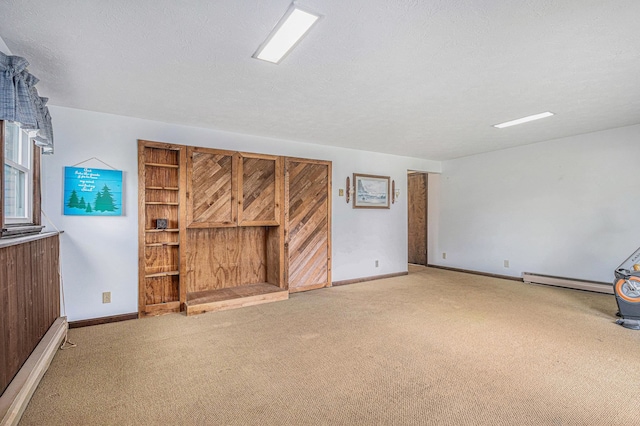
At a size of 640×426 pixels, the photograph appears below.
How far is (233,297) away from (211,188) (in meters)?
1.50

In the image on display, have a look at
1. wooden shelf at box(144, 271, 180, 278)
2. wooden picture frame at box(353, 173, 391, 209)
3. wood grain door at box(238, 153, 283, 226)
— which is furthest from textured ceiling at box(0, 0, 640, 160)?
wooden shelf at box(144, 271, 180, 278)

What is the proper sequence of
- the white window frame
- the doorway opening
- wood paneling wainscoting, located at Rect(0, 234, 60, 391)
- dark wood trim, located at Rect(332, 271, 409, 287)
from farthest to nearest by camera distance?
1. the doorway opening
2. dark wood trim, located at Rect(332, 271, 409, 287)
3. the white window frame
4. wood paneling wainscoting, located at Rect(0, 234, 60, 391)

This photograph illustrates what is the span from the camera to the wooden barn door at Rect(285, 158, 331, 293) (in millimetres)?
4945

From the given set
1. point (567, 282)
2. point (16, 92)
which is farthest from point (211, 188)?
point (567, 282)

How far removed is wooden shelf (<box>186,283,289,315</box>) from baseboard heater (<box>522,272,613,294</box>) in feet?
14.0

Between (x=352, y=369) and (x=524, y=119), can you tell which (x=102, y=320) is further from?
(x=524, y=119)

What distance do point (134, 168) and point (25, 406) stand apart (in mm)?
2523

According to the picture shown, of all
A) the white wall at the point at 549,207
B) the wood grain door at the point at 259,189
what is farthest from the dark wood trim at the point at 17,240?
the white wall at the point at 549,207

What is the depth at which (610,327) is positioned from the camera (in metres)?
3.37

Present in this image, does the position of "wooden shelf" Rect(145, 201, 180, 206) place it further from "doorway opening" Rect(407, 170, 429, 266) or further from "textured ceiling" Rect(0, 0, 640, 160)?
"doorway opening" Rect(407, 170, 429, 266)

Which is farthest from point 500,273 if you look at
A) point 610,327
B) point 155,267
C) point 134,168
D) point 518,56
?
point 134,168

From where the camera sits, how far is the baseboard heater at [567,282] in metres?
4.67

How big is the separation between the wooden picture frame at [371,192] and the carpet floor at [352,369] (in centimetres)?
217

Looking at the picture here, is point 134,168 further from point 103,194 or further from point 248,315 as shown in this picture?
point 248,315
